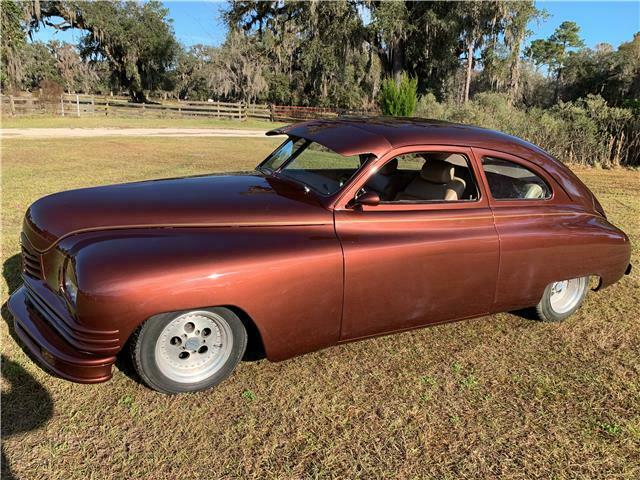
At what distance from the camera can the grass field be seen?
8.07 ft

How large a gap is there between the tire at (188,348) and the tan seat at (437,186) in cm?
163

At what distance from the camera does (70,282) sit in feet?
8.37

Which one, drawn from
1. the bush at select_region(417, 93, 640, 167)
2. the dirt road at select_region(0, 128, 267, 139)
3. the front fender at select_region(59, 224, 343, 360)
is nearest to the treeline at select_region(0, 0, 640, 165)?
the bush at select_region(417, 93, 640, 167)

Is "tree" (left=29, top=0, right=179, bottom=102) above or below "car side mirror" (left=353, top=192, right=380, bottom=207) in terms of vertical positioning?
above

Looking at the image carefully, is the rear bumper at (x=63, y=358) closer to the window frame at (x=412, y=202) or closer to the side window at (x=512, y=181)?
the window frame at (x=412, y=202)

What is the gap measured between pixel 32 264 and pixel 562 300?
4137 mm

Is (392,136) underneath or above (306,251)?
above

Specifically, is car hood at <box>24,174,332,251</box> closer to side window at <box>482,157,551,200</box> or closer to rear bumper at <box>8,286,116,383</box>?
rear bumper at <box>8,286,116,383</box>

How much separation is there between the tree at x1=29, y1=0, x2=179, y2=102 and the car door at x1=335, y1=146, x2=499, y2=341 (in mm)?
40764

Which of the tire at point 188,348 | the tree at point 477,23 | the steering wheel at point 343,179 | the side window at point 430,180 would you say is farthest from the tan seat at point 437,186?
the tree at point 477,23

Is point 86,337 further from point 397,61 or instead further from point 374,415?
point 397,61

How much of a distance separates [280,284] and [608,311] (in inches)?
134

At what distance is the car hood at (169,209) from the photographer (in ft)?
9.41

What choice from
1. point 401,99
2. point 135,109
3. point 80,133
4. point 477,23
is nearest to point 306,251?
point 401,99
